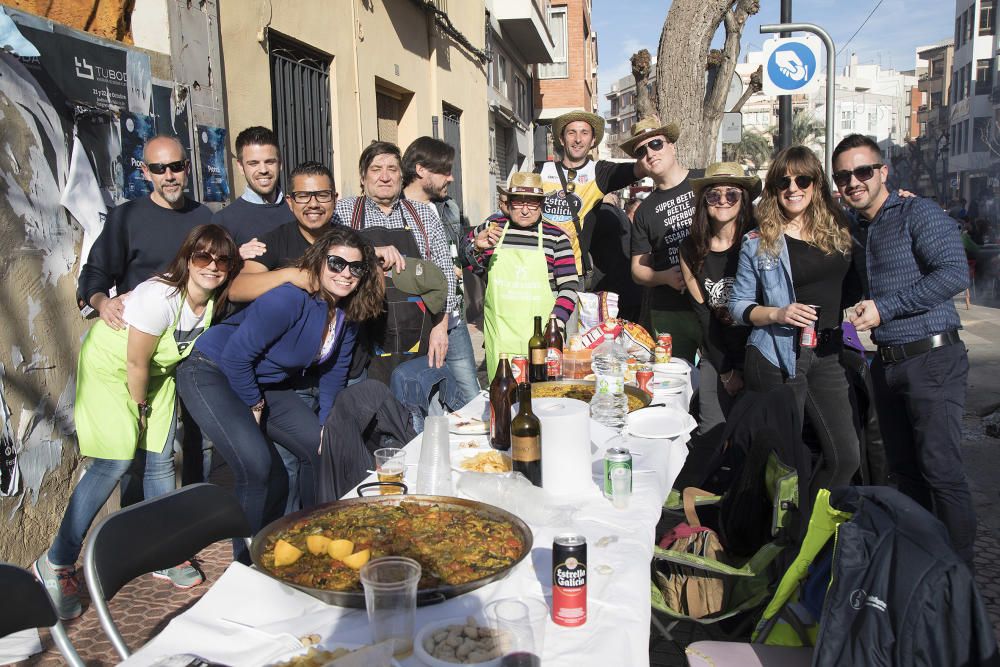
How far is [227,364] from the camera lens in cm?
359

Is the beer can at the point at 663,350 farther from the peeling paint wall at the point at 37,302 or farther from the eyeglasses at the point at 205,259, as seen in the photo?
the peeling paint wall at the point at 37,302

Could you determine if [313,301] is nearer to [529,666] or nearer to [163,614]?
[163,614]

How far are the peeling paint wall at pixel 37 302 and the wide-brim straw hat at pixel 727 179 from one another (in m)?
3.63

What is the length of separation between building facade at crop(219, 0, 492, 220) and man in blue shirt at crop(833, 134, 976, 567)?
474 cm

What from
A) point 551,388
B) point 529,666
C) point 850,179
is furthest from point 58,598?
point 850,179

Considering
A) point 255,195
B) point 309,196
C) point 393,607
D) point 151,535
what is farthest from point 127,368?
point 393,607

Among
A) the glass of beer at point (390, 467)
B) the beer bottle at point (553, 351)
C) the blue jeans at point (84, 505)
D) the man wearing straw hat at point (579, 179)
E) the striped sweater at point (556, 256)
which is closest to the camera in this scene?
the glass of beer at point (390, 467)

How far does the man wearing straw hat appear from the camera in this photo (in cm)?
579

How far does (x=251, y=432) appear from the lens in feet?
11.8

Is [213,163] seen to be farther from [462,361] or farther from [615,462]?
[615,462]

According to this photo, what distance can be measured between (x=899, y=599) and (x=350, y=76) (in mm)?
8199

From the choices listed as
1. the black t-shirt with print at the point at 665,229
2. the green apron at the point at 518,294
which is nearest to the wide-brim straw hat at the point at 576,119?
the black t-shirt with print at the point at 665,229

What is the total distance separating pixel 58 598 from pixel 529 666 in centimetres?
301

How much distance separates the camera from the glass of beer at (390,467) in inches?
104
